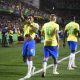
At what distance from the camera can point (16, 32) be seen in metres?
40.6

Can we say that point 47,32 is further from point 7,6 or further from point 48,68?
point 7,6

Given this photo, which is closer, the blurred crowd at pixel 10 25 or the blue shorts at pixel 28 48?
the blue shorts at pixel 28 48

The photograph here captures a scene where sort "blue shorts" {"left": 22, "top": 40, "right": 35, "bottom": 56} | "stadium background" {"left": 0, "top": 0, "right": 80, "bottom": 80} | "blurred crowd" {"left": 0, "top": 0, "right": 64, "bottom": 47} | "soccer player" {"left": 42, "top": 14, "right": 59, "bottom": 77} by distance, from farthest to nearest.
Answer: "blurred crowd" {"left": 0, "top": 0, "right": 64, "bottom": 47}
"stadium background" {"left": 0, "top": 0, "right": 80, "bottom": 80}
"soccer player" {"left": 42, "top": 14, "right": 59, "bottom": 77}
"blue shorts" {"left": 22, "top": 40, "right": 35, "bottom": 56}

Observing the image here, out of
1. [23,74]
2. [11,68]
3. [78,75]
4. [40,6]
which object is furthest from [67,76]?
[40,6]

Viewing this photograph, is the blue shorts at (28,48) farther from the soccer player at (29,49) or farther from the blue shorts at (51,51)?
the blue shorts at (51,51)

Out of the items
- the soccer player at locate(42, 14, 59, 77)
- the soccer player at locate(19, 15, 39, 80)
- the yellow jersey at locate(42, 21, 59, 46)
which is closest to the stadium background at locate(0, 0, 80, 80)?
the soccer player at locate(19, 15, 39, 80)

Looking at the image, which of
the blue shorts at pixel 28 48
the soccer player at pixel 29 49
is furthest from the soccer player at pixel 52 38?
the blue shorts at pixel 28 48

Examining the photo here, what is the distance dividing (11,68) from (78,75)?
3168 millimetres

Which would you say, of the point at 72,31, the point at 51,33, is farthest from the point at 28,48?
the point at 72,31

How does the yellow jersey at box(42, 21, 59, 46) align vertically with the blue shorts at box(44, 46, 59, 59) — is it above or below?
above

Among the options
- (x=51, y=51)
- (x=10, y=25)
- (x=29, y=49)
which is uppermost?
(x=10, y=25)

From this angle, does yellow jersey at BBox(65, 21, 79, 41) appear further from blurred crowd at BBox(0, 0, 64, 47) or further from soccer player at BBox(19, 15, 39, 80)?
blurred crowd at BBox(0, 0, 64, 47)

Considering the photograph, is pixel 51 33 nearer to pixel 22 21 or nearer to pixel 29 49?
pixel 29 49

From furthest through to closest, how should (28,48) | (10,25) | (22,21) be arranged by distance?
1. (22,21)
2. (10,25)
3. (28,48)
